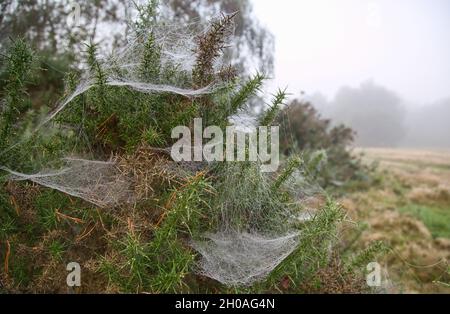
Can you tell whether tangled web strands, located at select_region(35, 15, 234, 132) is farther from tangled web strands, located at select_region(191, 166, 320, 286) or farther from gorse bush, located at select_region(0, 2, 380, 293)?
tangled web strands, located at select_region(191, 166, 320, 286)

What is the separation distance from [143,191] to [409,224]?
6204 millimetres

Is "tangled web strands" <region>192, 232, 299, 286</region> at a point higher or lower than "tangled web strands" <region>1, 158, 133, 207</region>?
lower

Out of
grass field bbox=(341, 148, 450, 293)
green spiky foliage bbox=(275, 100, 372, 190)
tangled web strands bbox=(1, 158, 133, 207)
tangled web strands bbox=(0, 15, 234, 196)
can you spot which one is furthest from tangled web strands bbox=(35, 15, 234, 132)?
green spiky foliage bbox=(275, 100, 372, 190)

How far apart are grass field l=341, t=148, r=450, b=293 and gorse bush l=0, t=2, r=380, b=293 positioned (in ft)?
5.31

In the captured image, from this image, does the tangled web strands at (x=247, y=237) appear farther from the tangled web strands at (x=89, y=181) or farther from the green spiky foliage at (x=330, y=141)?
the green spiky foliage at (x=330, y=141)

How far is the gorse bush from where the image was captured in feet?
6.74

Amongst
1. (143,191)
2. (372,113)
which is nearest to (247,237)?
(143,191)

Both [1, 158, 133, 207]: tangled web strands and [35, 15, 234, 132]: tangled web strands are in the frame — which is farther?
[35, 15, 234, 132]: tangled web strands

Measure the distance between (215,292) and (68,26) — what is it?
6.78 meters

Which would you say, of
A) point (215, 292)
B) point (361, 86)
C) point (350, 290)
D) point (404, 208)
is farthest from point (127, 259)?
point (361, 86)

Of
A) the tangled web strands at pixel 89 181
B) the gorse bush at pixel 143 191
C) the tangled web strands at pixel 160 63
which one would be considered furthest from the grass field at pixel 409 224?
the tangled web strands at pixel 89 181

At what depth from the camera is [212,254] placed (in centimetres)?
223

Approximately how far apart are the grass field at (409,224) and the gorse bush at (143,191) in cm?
162

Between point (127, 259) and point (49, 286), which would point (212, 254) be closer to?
point (127, 259)
